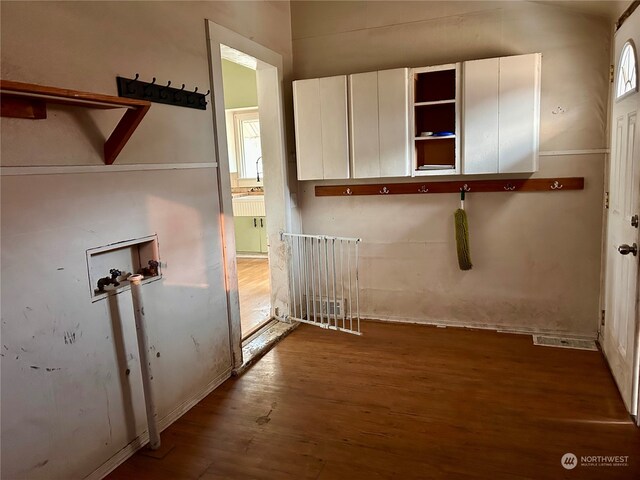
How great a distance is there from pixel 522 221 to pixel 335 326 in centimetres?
174

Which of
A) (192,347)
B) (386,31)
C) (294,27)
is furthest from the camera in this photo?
(294,27)

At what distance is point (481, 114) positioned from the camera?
11.0 feet

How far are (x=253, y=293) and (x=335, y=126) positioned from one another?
2178 millimetres

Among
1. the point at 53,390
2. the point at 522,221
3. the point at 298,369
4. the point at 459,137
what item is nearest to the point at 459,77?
the point at 459,137

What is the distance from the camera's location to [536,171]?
3445mm

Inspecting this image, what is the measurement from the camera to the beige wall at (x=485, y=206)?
334 centimetres

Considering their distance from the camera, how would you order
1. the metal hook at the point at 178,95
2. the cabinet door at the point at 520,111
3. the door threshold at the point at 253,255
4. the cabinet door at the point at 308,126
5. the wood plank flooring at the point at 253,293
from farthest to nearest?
the door threshold at the point at 253,255 → the wood plank flooring at the point at 253,293 → the cabinet door at the point at 308,126 → the cabinet door at the point at 520,111 → the metal hook at the point at 178,95

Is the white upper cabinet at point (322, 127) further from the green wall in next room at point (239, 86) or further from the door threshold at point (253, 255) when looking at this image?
the door threshold at point (253, 255)

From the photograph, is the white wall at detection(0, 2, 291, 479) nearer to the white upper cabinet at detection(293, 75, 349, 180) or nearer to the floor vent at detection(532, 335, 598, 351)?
the white upper cabinet at detection(293, 75, 349, 180)

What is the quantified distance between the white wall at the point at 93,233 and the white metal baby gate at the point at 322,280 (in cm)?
121

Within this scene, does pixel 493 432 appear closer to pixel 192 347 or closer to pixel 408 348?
pixel 408 348

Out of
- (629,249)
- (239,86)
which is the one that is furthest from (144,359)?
(239,86)

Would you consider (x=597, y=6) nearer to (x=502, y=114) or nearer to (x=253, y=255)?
(x=502, y=114)

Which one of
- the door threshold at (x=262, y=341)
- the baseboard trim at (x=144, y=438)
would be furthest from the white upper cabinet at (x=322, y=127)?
the baseboard trim at (x=144, y=438)
